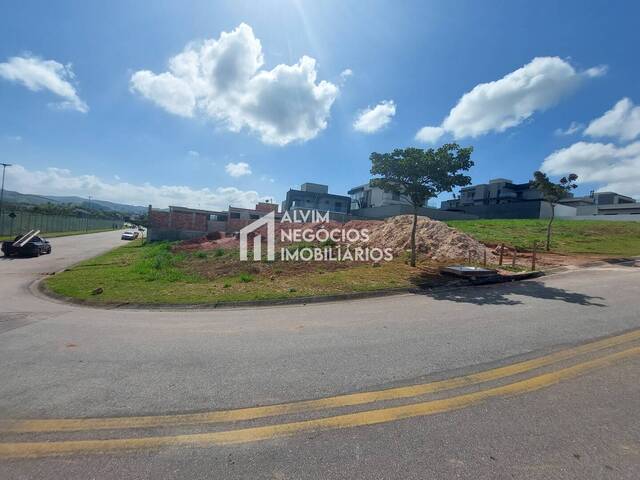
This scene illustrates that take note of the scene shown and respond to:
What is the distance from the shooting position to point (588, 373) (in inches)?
139

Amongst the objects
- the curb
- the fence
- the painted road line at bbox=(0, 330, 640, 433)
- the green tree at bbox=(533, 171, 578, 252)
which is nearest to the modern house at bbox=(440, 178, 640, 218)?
the green tree at bbox=(533, 171, 578, 252)

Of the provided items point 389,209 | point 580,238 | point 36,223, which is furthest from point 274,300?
point 36,223

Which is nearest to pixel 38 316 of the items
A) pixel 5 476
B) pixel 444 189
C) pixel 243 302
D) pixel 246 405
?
pixel 243 302

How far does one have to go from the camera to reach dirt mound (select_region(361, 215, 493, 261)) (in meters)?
15.2

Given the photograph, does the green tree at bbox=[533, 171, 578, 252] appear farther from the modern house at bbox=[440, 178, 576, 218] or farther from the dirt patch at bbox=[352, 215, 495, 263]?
the modern house at bbox=[440, 178, 576, 218]

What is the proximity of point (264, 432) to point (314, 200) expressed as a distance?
6043 centimetres

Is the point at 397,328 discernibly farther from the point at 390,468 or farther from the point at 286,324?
the point at 390,468

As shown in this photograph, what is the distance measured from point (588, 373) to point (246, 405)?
13.5 ft

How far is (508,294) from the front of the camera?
817 centimetres

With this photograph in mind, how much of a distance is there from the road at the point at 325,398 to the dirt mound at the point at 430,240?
9474mm

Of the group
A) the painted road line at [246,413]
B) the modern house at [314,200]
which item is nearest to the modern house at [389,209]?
the modern house at [314,200]

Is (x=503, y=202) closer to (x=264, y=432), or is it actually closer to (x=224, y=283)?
(x=224, y=283)

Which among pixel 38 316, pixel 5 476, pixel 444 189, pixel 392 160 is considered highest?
pixel 392 160

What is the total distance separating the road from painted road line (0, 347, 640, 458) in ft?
0.05
